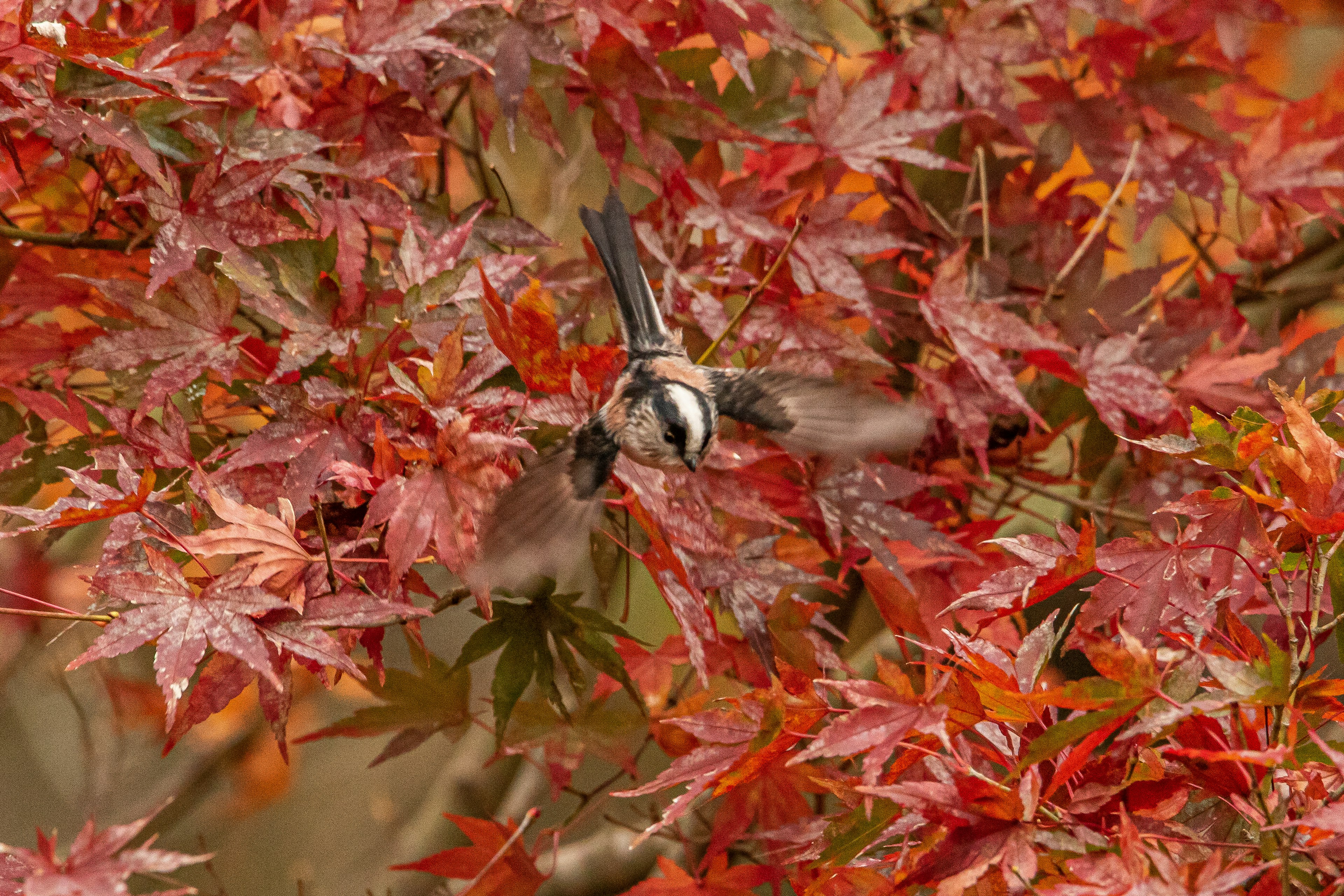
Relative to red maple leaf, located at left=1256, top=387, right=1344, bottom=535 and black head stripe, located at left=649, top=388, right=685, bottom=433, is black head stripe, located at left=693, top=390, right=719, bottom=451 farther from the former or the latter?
red maple leaf, located at left=1256, top=387, right=1344, bottom=535

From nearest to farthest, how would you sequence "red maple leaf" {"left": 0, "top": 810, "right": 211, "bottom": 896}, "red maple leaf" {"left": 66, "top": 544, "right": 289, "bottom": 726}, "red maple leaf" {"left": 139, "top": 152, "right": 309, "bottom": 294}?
"red maple leaf" {"left": 0, "top": 810, "right": 211, "bottom": 896}, "red maple leaf" {"left": 66, "top": 544, "right": 289, "bottom": 726}, "red maple leaf" {"left": 139, "top": 152, "right": 309, "bottom": 294}

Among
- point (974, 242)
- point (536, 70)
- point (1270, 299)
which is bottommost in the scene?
point (1270, 299)

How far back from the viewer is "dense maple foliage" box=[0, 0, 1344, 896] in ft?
1.62

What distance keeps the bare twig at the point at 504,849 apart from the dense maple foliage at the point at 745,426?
0.05ft

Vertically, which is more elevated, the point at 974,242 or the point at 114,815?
the point at 974,242

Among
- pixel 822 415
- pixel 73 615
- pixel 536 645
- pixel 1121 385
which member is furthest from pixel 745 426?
pixel 73 615

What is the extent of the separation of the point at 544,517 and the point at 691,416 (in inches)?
5.4

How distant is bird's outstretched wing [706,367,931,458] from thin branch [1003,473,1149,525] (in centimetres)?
37

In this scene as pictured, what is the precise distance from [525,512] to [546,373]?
92 millimetres

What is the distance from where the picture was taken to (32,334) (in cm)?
81

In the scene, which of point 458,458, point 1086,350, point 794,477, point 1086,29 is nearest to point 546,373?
point 458,458

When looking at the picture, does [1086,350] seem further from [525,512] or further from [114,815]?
[114,815]

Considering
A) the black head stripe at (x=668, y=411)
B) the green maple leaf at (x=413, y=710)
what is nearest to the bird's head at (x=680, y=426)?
the black head stripe at (x=668, y=411)

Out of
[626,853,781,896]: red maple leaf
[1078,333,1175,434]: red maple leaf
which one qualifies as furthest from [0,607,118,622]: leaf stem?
[1078,333,1175,434]: red maple leaf
